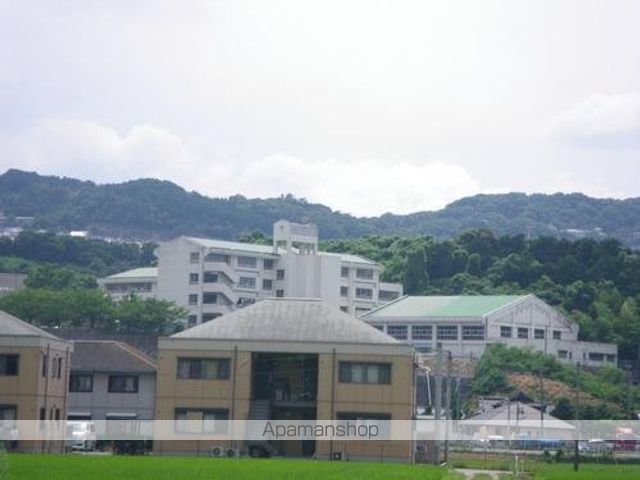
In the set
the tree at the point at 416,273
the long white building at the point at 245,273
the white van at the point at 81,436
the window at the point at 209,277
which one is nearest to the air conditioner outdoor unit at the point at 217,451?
Answer: the white van at the point at 81,436

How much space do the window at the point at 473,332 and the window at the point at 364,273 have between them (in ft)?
75.1

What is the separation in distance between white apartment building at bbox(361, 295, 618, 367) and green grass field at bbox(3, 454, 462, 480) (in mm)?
75054

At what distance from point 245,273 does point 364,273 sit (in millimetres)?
14750

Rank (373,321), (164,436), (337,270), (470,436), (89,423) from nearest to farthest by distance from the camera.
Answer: (164,436), (89,423), (470,436), (373,321), (337,270)

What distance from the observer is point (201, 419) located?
58312 millimetres

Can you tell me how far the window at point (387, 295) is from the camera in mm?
147000

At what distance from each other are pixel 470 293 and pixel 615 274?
14.7 meters

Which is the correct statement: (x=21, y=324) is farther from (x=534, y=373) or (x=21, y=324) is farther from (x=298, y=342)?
(x=534, y=373)

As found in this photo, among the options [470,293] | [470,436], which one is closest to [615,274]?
[470,293]

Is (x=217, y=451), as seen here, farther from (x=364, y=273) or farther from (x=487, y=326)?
(x=364, y=273)

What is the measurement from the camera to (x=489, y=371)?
108 m

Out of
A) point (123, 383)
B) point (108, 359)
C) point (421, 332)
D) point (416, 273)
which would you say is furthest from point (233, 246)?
point (123, 383)

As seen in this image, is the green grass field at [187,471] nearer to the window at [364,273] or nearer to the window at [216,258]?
the window at [216,258]

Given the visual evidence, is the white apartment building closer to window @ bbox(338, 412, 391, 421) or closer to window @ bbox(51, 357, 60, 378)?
window @ bbox(338, 412, 391, 421)
